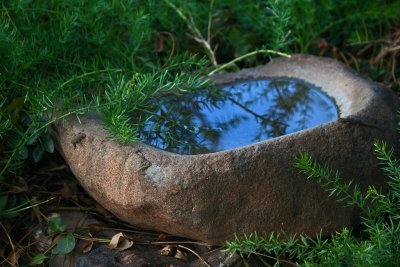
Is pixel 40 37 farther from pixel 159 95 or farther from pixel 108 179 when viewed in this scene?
pixel 108 179

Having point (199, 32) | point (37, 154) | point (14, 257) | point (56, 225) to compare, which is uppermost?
point (199, 32)

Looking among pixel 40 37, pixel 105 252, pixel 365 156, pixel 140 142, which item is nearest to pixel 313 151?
pixel 365 156

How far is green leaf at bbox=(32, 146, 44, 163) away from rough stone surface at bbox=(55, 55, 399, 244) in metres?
0.28

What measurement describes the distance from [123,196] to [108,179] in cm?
8

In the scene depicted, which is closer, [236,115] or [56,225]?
[56,225]

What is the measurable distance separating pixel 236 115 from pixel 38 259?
89cm

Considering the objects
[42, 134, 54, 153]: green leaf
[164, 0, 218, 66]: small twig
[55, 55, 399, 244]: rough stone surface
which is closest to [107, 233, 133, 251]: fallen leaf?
[55, 55, 399, 244]: rough stone surface

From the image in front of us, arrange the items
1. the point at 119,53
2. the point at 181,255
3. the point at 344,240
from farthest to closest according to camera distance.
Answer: the point at 119,53
the point at 181,255
the point at 344,240

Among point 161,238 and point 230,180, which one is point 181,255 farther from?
point 230,180

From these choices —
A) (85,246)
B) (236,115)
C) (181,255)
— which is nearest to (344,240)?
(181,255)

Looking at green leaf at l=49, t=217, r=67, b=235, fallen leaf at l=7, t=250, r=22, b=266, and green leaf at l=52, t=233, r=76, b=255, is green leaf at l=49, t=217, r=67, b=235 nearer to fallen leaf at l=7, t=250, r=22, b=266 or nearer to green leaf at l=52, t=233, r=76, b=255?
green leaf at l=52, t=233, r=76, b=255

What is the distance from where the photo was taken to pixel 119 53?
317 cm

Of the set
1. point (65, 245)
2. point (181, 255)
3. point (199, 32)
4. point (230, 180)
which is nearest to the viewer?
point (230, 180)

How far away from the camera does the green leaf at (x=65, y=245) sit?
→ 2664 mm
